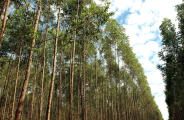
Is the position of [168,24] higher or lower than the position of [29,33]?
higher

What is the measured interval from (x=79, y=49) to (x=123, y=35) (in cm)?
544

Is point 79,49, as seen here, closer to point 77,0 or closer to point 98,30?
point 77,0

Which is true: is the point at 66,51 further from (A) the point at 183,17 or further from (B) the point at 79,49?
(A) the point at 183,17

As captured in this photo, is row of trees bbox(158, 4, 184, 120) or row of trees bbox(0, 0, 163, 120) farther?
row of trees bbox(158, 4, 184, 120)

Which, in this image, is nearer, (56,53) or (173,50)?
(56,53)

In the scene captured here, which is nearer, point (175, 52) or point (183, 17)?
point (183, 17)

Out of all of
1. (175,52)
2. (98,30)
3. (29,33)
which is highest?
(175,52)

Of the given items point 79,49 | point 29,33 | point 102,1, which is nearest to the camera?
point 29,33

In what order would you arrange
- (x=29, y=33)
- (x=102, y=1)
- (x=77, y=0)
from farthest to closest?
(x=102, y=1), (x=77, y=0), (x=29, y=33)

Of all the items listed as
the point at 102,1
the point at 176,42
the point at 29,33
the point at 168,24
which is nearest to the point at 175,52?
the point at 176,42

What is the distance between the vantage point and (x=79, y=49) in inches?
555

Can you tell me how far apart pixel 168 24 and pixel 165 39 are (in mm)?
1913

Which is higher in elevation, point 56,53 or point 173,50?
point 173,50

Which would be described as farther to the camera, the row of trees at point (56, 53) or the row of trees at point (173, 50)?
the row of trees at point (173, 50)
